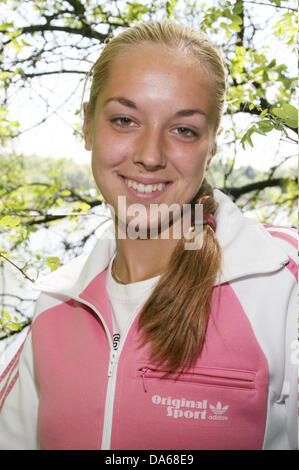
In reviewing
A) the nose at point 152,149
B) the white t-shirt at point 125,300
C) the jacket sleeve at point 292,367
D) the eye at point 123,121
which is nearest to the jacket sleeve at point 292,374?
the jacket sleeve at point 292,367

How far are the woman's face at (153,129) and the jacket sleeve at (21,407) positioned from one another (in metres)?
0.57

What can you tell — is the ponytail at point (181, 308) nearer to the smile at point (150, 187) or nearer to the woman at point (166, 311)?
the woman at point (166, 311)

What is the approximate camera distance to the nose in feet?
3.56

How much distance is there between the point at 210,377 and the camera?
104 centimetres

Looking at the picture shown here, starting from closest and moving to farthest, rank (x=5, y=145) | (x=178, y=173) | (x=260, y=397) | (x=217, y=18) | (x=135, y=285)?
(x=260, y=397)
(x=178, y=173)
(x=135, y=285)
(x=217, y=18)
(x=5, y=145)

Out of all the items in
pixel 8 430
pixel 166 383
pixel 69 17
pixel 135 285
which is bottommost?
pixel 8 430

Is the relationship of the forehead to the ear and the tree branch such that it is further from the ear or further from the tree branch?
the tree branch

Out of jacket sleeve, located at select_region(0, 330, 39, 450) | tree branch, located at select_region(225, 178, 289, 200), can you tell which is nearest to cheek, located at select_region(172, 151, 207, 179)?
jacket sleeve, located at select_region(0, 330, 39, 450)

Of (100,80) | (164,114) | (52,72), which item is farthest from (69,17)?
(164,114)

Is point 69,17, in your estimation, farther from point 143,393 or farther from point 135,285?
point 143,393

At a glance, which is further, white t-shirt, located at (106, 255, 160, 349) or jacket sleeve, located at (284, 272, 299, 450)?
white t-shirt, located at (106, 255, 160, 349)

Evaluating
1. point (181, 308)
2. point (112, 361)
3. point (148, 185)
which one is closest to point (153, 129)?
point (148, 185)

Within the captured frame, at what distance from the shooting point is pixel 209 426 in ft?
3.37

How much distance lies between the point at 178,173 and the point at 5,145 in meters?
1.55
